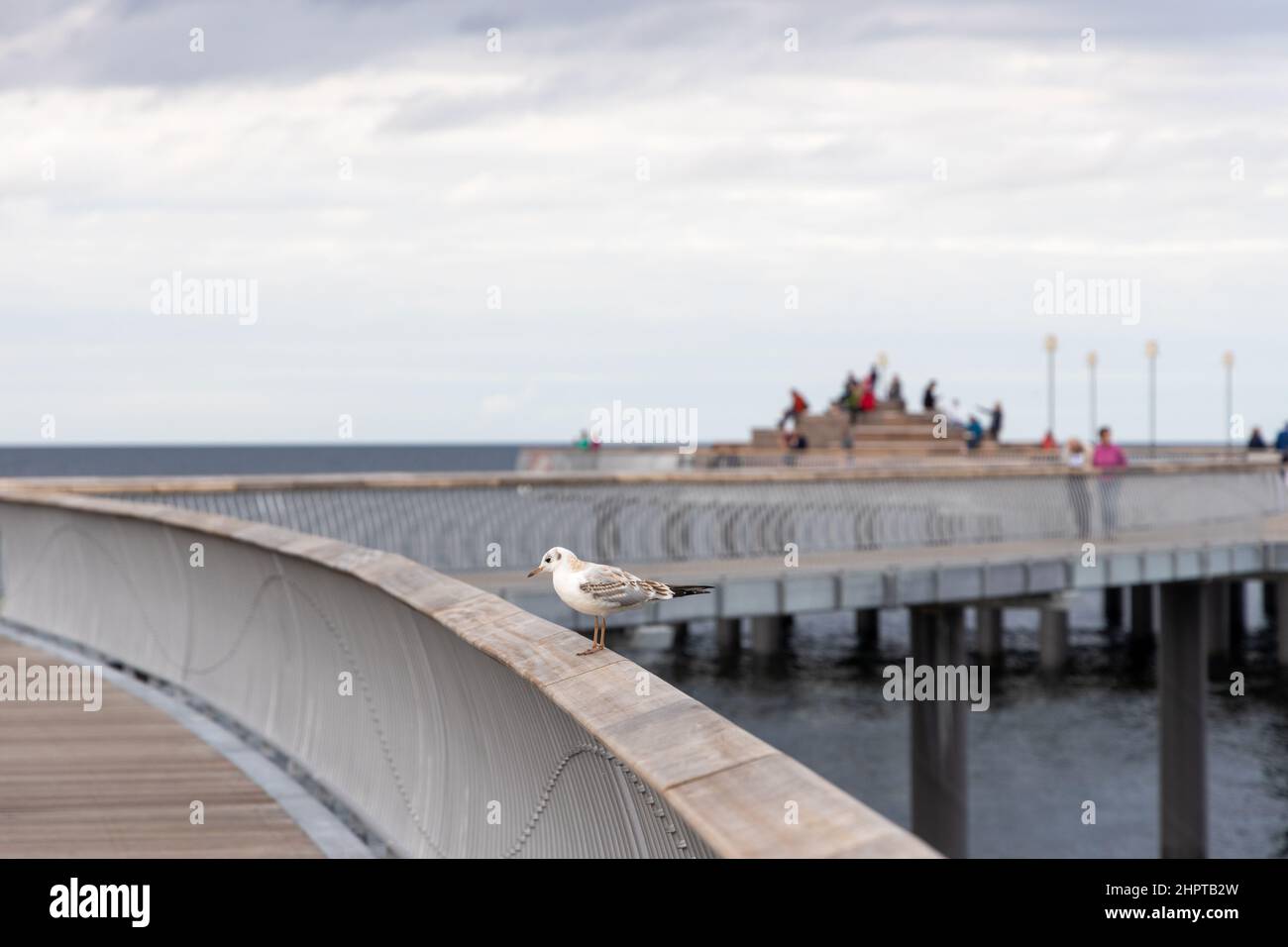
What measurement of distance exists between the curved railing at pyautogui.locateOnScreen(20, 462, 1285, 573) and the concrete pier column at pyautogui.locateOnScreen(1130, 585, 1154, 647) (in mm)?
23971

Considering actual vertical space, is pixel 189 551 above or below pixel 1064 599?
above

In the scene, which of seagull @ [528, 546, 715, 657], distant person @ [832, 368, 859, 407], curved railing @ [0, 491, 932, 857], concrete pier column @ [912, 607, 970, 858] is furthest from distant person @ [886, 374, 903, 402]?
seagull @ [528, 546, 715, 657]

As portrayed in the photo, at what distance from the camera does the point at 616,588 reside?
16.6ft

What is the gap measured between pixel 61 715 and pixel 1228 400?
110564 millimetres

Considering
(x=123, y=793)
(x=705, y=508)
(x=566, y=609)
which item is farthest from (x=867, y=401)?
(x=123, y=793)

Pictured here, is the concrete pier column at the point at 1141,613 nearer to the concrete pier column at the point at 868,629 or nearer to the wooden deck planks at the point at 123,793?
the concrete pier column at the point at 868,629

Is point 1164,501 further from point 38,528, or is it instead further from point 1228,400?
point 1228,400

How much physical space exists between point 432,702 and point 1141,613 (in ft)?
179

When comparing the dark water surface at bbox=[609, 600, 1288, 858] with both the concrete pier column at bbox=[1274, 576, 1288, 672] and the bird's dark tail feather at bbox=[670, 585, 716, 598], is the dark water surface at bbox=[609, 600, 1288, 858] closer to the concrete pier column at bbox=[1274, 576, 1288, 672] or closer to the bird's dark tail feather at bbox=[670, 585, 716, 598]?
the concrete pier column at bbox=[1274, 576, 1288, 672]

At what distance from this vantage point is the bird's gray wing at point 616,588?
198 inches

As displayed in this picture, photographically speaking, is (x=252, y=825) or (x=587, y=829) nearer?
(x=587, y=829)

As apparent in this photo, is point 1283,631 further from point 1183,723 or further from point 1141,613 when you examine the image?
point 1183,723

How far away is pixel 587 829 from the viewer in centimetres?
450
